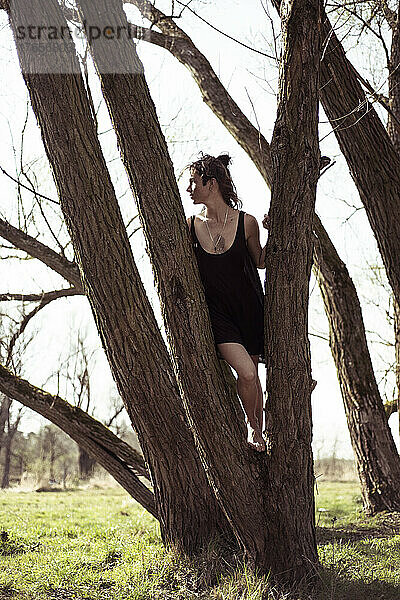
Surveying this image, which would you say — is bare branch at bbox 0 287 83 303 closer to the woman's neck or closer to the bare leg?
the woman's neck

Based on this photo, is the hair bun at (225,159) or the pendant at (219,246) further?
the hair bun at (225,159)

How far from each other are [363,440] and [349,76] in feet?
12.7

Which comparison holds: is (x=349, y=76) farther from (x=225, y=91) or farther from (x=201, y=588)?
(x=201, y=588)

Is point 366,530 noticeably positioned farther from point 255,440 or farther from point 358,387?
point 255,440

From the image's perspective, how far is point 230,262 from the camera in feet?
12.9

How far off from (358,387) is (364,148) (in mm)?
2600

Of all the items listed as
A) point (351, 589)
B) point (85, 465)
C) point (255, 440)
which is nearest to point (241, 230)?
point (255, 440)

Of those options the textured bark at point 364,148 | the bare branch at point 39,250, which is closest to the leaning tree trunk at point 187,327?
the bare branch at point 39,250

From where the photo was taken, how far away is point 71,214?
154 inches

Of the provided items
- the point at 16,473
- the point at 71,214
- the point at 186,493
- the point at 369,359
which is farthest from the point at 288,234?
the point at 16,473

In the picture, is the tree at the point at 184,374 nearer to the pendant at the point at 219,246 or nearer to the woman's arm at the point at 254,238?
the pendant at the point at 219,246

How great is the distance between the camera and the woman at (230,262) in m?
3.85

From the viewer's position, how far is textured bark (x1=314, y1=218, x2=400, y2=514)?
22.2ft

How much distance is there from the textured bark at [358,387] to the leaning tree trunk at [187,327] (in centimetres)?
328
